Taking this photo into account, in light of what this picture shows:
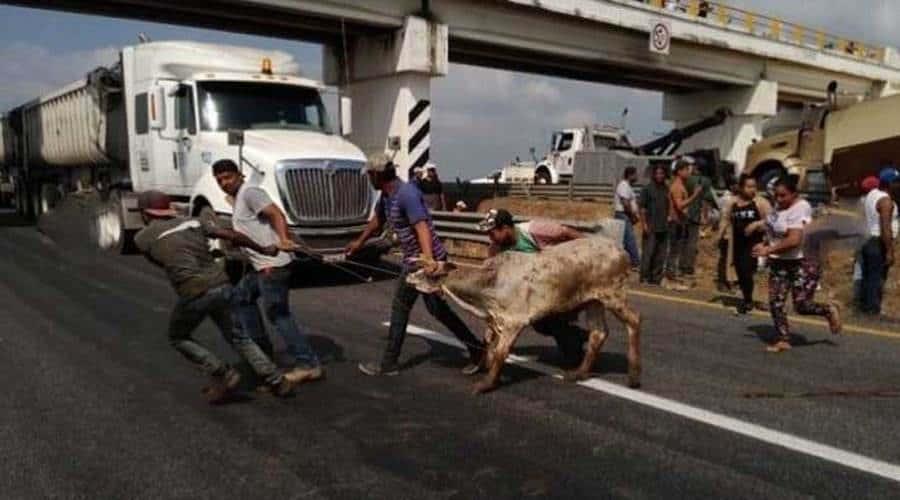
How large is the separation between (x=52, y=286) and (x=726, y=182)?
2015 cm

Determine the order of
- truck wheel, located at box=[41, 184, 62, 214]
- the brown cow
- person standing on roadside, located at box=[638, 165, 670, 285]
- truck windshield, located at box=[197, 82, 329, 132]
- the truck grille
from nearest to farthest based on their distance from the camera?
the brown cow
the truck grille
person standing on roadside, located at box=[638, 165, 670, 285]
truck windshield, located at box=[197, 82, 329, 132]
truck wheel, located at box=[41, 184, 62, 214]

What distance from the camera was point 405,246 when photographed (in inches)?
235

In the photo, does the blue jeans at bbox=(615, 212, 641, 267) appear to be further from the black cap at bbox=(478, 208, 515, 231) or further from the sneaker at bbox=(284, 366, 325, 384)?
the sneaker at bbox=(284, 366, 325, 384)

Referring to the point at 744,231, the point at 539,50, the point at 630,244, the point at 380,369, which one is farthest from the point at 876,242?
the point at 539,50

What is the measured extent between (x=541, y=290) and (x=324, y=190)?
5.53 meters

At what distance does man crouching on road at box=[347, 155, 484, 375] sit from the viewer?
18.8 feet

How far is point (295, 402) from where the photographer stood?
5.38 m

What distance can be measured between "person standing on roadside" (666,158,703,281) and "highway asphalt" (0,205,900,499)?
3.54 meters

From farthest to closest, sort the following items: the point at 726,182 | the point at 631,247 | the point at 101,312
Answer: the point at 726,182 → the point at 631,247 → the point at 101,312

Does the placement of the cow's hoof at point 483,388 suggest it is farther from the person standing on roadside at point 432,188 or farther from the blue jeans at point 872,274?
the person standing on roadside at point 432,188

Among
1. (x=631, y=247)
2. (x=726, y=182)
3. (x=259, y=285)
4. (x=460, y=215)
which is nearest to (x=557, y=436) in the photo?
(x=259, y=285)

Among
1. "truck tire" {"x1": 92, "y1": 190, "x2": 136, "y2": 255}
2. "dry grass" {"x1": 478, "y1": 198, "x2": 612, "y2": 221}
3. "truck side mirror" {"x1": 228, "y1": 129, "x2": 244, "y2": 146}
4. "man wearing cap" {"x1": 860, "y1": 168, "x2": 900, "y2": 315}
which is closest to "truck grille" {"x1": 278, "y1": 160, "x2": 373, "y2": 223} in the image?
"truck side mirror" {"x1": 228, "y1": 129, "x2": 244, "y2": 146}

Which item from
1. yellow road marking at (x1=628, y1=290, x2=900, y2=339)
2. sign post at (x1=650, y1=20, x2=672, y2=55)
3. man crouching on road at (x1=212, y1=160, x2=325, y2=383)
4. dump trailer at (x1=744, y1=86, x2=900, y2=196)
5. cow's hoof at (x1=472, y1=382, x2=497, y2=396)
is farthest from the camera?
sign post at (x1=650, y1=20, x2=672, y2=55)

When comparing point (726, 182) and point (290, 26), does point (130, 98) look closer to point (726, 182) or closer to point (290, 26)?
point (290, 26)
